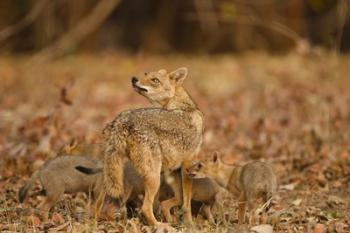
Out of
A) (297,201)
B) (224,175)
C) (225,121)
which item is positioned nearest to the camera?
(297,201)

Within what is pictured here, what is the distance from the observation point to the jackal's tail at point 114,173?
27.2 feet

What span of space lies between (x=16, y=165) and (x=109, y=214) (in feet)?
9.58

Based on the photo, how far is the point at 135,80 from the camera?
9383mm

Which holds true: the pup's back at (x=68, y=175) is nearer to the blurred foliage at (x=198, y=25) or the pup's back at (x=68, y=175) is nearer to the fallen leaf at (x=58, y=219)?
the fallen leaf at (x=58, y=219)

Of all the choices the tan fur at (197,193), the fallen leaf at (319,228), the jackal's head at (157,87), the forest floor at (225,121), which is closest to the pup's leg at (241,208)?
the forest floor at (225,121)

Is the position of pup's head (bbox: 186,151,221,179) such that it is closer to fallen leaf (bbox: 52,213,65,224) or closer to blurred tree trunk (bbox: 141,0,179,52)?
fallen leaf (bbox: 52,213,65,224)

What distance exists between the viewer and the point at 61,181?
360 inches

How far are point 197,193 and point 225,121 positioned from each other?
20.5ft

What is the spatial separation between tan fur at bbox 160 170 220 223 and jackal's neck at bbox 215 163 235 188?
1.84 feet

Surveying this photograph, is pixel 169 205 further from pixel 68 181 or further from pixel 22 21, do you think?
pixel 22 21

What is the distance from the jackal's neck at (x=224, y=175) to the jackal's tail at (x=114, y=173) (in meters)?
2.03

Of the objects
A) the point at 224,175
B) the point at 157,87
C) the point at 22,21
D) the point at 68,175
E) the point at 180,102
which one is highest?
the point at 22,21

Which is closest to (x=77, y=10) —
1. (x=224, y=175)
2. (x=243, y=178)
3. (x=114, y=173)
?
(x=224, y=175)

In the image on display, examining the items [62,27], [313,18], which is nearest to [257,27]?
[313,18]
